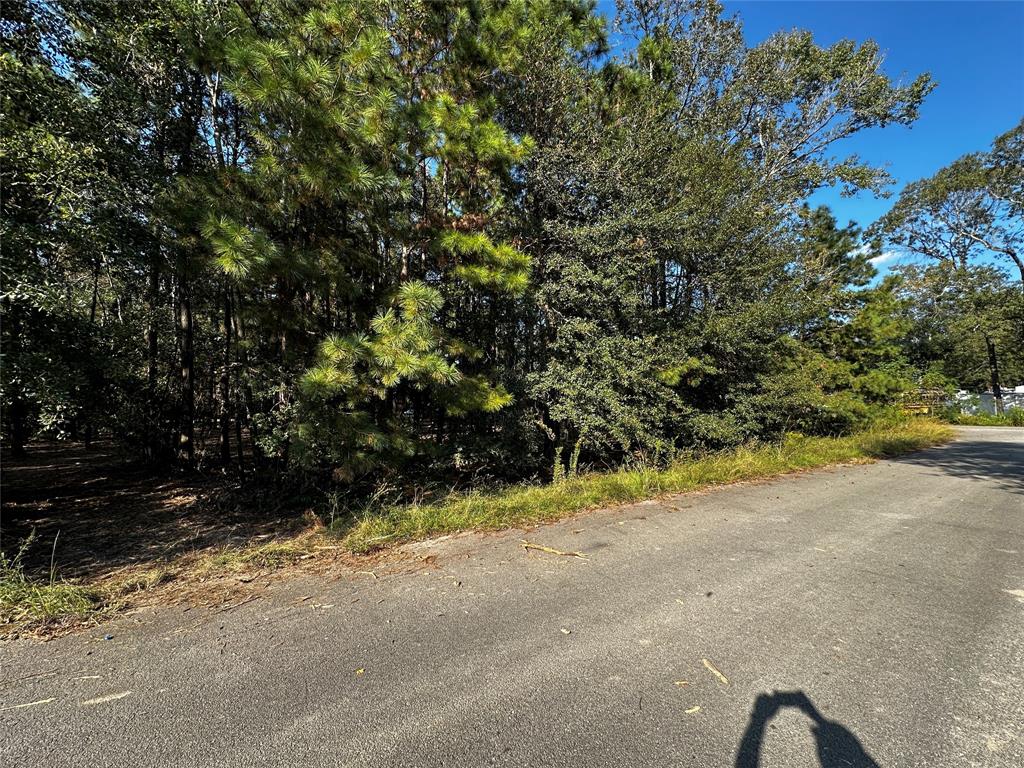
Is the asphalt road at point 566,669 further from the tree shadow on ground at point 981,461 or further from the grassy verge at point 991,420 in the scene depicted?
the grassy verge at point 991,420

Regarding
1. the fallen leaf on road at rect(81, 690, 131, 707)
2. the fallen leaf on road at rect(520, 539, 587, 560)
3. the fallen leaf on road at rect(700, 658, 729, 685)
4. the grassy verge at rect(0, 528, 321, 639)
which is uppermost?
the grassy verge at rect(0, 528, 321, 639)

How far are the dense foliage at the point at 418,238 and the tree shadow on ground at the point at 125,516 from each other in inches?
25.1

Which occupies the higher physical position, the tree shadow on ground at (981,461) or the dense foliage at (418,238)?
the dense foliage at (418,238)

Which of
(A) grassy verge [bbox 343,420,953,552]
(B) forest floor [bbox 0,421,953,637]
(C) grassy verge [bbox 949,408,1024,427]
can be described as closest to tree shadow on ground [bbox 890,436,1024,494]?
(A) grassy verge [bbox 343,420,953,552]

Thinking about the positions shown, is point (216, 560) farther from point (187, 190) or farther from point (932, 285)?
point (932, 285)

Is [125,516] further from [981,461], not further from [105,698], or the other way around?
[981,461]

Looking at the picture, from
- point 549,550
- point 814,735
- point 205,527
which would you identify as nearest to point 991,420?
point 549,550

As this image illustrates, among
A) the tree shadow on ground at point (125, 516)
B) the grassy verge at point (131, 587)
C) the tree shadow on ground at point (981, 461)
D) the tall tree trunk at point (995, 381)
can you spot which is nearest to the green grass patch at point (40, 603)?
the grassy verge at point (131, 587)

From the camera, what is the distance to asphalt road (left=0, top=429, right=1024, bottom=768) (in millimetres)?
1745

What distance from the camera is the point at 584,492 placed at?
5.66 metres

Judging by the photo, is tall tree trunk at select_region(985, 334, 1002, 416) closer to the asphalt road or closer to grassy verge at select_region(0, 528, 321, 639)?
the asphalt road

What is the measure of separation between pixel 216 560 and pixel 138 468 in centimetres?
780

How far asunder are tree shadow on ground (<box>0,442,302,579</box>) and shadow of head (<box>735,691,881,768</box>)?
448 centimetres

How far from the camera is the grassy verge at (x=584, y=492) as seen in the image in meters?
4.36
